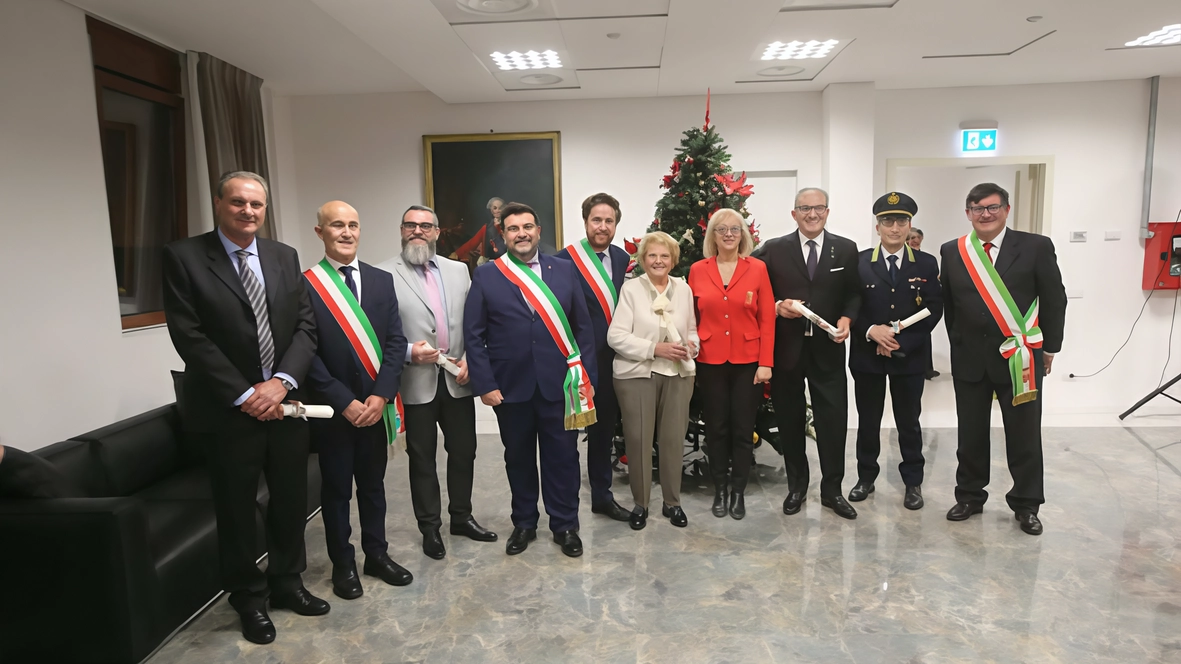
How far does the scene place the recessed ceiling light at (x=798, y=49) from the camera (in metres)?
4.65

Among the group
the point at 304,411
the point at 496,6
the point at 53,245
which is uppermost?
the point at 496,6

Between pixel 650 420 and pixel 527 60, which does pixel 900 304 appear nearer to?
pixel 650 420

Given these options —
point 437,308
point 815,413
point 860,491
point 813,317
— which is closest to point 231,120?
point 437,308

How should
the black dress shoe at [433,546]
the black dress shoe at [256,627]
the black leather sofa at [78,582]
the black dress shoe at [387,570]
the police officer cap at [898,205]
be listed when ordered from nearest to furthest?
the black leather sofa at [78,582]
the black dress shoe at [256,627]
the black dress shoe at [387,570]
the black dress shoe at [433,546]
the police officer cap at [898,205]

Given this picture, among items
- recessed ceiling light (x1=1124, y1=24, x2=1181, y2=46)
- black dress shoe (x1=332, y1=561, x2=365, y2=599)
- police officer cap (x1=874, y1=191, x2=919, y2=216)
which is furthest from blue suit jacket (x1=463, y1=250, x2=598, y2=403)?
recessed ceiling light (x1=1124, y1=24, x2=1181, y2=46)

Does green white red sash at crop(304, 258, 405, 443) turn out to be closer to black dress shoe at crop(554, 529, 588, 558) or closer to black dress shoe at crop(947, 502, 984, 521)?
black dress shoe at crop(554, 529, 588, 558)

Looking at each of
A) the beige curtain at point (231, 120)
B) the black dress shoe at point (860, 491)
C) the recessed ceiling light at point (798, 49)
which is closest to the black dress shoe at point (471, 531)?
the black dress shoe at point (860, 491)

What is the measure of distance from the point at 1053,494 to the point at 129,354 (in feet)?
18.0

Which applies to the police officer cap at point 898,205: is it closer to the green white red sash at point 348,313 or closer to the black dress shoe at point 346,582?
the green white red sash at point 348,313

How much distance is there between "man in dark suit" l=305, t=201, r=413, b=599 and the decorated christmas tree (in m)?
1.82

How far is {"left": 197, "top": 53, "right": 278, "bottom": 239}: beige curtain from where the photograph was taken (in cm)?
475

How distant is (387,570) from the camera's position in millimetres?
2936

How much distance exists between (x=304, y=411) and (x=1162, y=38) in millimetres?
6063

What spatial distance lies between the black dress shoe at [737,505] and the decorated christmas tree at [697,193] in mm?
1292
